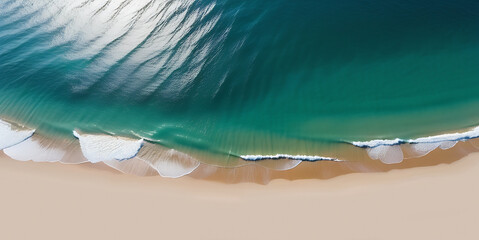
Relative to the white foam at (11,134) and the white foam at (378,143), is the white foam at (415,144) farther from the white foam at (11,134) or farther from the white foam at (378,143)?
A: the white foam at (11,134)

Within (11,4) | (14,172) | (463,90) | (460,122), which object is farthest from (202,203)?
(11,4)

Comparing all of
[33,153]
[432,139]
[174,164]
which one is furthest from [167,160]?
[432,139]

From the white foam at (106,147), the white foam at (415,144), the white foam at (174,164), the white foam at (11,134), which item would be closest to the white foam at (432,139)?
the white foam at (415,144)

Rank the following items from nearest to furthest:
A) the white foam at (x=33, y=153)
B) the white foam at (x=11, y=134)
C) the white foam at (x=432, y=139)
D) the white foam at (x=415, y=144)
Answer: the white foam at (x=415, y=144) → the white foam at (x=432, y=139) → the white foam at (x=33, y=153) → the white foam at (x=11, y=134)

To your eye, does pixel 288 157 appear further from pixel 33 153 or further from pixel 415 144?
pixel 33 153

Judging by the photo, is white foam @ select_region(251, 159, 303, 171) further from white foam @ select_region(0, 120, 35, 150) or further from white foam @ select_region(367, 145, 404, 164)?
white foam @ select_region(0, 120, 35, 150)

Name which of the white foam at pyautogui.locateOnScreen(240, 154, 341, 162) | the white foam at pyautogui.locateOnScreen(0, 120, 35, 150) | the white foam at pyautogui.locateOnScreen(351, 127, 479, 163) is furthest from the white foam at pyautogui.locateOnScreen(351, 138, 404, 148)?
the white foam at pyautogui.locateOnScreen(0, 120, 35, 150)
